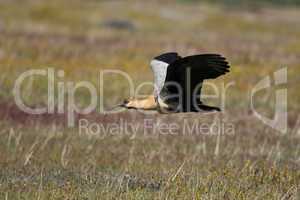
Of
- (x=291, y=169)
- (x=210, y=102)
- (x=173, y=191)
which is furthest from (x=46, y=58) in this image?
(x=173, y=191)

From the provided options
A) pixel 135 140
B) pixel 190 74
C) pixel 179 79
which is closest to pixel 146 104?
pixel 179 79

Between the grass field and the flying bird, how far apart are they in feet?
2.21

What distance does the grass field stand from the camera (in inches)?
277

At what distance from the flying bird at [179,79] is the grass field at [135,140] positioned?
675 millimetres

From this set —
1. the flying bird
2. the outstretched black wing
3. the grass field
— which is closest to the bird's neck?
the flying bird

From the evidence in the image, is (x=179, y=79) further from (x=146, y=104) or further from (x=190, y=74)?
(x=146, y=104)

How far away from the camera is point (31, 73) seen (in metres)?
16.3

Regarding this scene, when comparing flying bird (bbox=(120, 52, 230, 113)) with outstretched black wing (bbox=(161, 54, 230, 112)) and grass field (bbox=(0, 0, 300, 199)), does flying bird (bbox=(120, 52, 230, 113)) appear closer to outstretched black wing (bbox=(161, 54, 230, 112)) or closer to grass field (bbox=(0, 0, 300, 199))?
outstretched black wing (bbox=(161, 54, 230, 112))

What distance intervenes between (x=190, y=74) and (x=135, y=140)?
3766 mm

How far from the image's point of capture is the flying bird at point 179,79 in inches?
273

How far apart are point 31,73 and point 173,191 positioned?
33.1 feet

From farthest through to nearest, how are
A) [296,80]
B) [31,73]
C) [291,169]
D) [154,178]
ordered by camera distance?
[296,80]
[31,73]
[291,169]
[154,178]

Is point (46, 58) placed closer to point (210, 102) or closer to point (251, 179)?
point (210, 102)

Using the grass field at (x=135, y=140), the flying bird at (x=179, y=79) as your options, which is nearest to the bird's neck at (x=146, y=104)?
the flying bird at (x=179, y=79)
